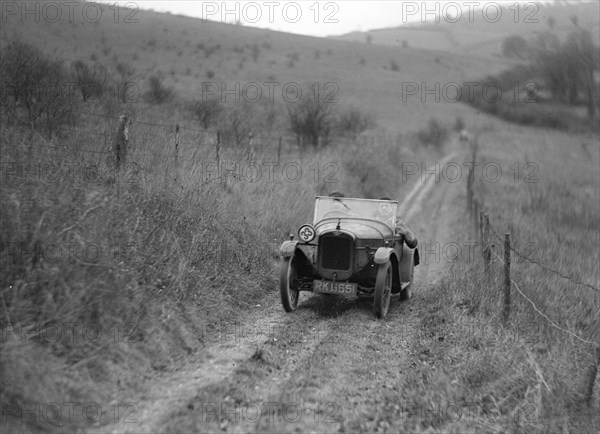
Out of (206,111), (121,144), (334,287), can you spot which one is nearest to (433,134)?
(206,111)

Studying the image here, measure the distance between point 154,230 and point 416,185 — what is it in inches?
751

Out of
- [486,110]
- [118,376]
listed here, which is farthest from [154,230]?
[486,110]

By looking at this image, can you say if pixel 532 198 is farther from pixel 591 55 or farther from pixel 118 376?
pixel 118 376

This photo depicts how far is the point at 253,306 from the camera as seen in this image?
336 inches

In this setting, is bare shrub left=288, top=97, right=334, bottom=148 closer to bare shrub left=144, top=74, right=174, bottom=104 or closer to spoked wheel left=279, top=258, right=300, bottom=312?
bare shrub left=144, top=74, right=174, bottom=104

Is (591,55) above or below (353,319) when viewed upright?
above

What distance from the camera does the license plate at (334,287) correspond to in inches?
320

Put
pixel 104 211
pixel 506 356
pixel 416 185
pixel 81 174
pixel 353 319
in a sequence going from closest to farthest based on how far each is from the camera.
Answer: pixel 506 356 < pixel 104 211 < pixel 81 174 < pixel 353 319 < pixel 416 185

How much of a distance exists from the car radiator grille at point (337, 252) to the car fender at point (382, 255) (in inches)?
17.0

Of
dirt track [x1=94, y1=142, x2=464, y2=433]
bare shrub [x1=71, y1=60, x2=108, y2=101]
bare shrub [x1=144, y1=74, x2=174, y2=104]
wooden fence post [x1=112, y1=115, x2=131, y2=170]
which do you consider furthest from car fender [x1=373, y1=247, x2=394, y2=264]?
bare shrub [x1=144, y1=74, x2=174, y2=104]

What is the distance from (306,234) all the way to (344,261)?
28.6 inches

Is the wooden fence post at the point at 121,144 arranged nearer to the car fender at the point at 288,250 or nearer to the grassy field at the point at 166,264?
the grassy field at the point at 166,264

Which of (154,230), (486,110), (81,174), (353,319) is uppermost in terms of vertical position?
(486,110)

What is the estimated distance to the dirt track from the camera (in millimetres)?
4844
